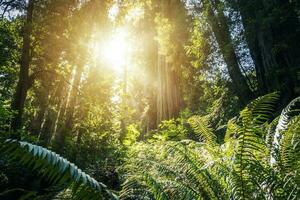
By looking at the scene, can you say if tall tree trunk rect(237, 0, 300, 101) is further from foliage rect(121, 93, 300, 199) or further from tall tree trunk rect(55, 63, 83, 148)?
foliage rect(121, 93, 300, 199)

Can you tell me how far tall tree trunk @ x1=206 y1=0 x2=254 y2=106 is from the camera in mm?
11891

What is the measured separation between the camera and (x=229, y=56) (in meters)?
12.0

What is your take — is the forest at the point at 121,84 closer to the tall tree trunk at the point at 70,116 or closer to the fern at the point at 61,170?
the tall tree trunk at the point at 70,116

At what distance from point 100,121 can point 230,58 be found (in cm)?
482

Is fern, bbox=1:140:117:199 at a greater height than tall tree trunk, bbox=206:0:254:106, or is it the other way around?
tall tree trunk, bbox=206:0:254:106

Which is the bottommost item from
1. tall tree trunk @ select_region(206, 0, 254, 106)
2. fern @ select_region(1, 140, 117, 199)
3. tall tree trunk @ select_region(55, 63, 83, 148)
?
fern @ select_region(1, 140, 117, 199)

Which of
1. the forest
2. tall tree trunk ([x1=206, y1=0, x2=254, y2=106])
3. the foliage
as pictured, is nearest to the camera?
the foliage

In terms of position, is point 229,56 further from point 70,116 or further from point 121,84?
point 70,116

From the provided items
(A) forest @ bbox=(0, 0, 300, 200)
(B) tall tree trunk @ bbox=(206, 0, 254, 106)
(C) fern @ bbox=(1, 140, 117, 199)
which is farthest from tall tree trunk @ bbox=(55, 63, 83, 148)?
(C) fern @ bbox=(1, 140, 117, 199)

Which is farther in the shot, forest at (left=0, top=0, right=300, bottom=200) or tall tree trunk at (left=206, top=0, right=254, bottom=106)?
tall tree trunk at (left=206, top=0, right=254, bottom=106)

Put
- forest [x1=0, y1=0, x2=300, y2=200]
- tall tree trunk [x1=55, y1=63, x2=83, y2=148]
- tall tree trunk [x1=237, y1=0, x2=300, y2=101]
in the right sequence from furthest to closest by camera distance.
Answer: tall tree trunk [x1=55, y1=63, x2=83, y2=148] < tall tree trunk [x1=237, y1=0, x2=300, y2=101] < forest [x1=0, y1=0, x2=300, y2=200]

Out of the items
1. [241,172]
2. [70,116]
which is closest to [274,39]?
[70,116]

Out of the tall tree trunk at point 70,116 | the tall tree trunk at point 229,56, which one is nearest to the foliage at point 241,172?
the tall tree trunk at point 229,56

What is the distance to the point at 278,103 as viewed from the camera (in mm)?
10867
